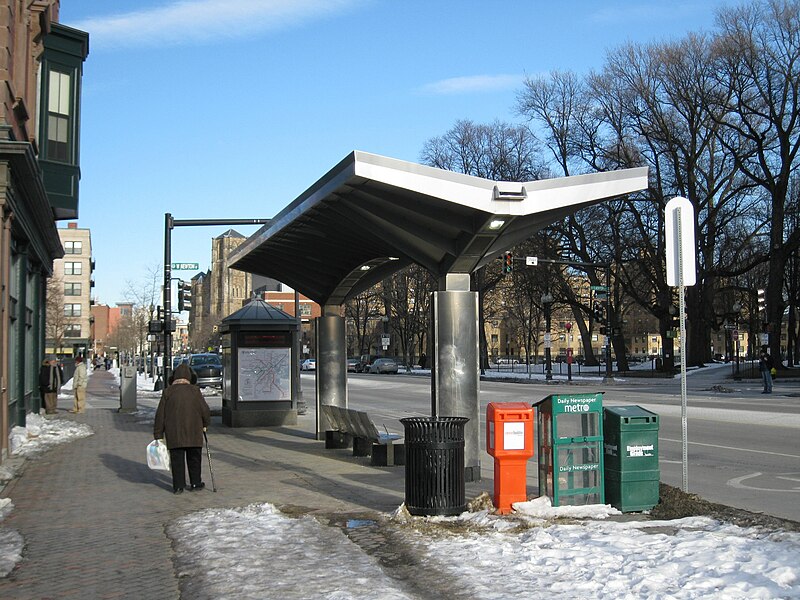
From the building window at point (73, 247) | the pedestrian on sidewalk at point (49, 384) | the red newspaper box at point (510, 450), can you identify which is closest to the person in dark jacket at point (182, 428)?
the red newspaper box at point (510, 450)

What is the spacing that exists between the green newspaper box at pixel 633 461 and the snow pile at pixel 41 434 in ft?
34.8

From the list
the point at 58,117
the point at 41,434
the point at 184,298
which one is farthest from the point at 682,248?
the point at 184,298

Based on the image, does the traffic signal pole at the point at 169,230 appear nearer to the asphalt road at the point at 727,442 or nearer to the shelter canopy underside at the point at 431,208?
the asphalt road at the point at 727,442

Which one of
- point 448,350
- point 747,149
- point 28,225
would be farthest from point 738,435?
point 747,149

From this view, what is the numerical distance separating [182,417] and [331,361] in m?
5.98

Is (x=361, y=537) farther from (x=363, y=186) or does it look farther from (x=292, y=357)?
(x=292, y=357)

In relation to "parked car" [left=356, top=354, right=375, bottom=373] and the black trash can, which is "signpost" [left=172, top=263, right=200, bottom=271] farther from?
"parked car" [left=356, top=354, right=375, bottom=373]

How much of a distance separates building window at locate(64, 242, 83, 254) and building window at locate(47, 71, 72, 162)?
9032cm

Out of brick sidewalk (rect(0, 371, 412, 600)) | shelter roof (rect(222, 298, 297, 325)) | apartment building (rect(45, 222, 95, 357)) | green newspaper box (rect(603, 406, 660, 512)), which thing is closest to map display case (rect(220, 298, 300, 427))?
shelter roof (rect(222, 298, 297, 325))

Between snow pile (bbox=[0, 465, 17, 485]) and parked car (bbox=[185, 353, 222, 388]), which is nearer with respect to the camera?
snow pile (bbox=[0, 465, 17, 485])

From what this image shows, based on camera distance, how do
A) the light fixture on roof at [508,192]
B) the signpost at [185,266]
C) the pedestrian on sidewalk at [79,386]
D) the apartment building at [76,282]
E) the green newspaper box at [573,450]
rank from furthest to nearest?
1. the apartment building at [76,282]
2. the signpost at [185,266]
3. the pedestrian on sidewalk at [79,386]
4. the light fixture on roof at [508,192]
5. the green newspaper box at [573,450]

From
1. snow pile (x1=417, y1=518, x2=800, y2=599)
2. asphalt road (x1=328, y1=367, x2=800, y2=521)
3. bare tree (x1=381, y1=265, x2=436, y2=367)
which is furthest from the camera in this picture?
bare tree (x1=381, y1=265, x2=436, y2=367)

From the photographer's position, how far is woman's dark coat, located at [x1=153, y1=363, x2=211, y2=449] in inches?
428

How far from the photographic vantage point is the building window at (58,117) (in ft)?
74.2
